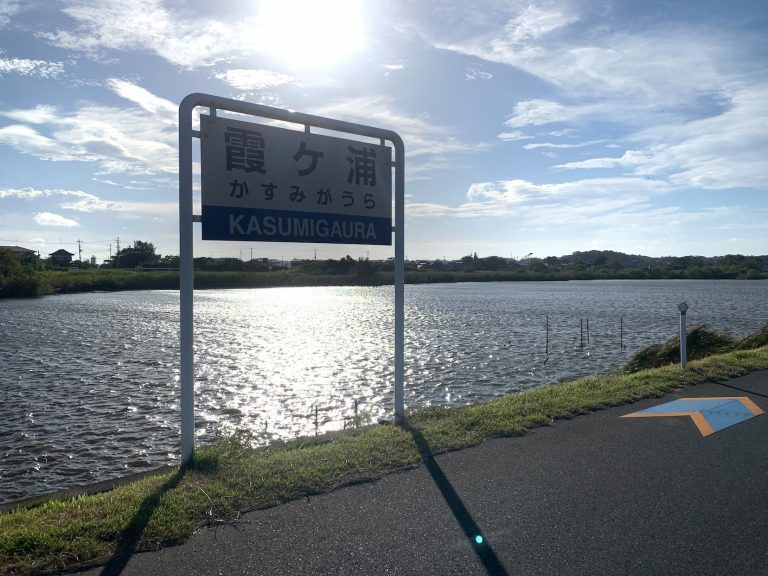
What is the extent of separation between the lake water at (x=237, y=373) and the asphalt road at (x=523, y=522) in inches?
194

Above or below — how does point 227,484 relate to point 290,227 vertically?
below

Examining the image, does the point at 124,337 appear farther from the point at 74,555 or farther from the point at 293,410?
the point at 74,555

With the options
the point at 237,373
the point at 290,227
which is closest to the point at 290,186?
the point at 290,227

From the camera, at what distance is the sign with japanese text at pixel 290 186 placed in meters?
6.12

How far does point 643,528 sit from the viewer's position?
4.25m

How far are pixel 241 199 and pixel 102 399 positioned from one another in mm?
8884

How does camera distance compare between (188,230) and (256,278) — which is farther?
(256,278)

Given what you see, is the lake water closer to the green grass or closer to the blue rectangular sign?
the green grass

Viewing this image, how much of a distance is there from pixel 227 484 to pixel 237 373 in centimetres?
1242

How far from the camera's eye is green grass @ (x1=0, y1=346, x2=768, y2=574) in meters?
3.90

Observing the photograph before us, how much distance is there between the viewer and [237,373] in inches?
672

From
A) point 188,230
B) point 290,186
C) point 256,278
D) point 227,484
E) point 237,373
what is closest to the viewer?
point 227,484

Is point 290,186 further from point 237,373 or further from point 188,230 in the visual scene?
point 237,373

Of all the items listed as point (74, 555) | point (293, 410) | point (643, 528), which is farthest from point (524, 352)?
point (74, 555)
